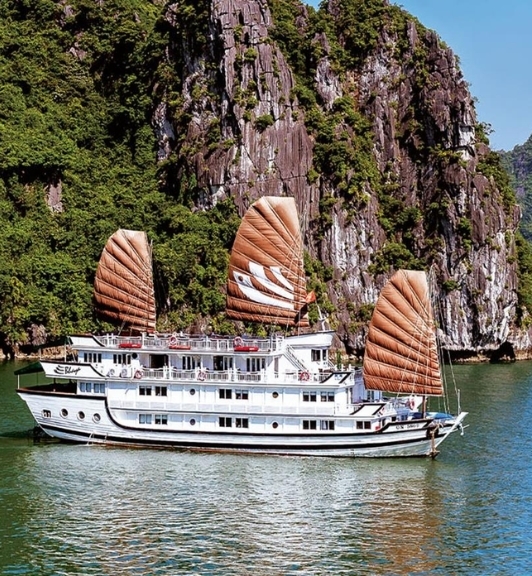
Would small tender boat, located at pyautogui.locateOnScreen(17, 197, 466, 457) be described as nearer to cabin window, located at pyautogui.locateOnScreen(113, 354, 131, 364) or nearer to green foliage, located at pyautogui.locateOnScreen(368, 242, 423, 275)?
cabin window, located at pyautogui.locateOnScreen(113, 354, 131, 364)

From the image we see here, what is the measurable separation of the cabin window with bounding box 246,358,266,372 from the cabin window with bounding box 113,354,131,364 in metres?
4.43

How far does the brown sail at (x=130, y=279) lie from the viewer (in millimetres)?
34969

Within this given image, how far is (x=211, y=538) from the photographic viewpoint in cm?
2156

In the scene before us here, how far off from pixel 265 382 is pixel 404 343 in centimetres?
485

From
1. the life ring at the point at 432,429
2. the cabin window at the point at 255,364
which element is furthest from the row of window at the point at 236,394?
the life ring at the point at 432,429

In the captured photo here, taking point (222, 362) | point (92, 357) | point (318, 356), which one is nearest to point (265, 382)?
point (222, 362)

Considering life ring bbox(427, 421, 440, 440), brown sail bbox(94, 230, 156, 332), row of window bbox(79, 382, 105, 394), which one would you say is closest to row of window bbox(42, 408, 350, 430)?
row of window bbox(79, 382, 105, 394)

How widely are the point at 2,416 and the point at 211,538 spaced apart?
17.8 m

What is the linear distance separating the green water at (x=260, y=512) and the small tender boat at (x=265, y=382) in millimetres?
784

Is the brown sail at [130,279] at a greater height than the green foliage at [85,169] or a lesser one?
lesser

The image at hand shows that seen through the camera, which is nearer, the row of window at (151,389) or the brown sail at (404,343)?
the brown sail at (404,343)

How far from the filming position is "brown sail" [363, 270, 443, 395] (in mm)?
30250

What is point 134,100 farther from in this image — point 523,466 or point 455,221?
point 523,466

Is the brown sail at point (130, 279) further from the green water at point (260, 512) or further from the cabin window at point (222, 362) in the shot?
the green water at point (260, 512)
